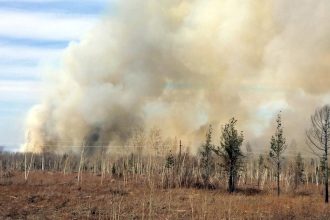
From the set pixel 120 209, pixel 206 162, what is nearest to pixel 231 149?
pixel 206 162

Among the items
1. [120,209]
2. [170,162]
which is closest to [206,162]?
[170,162]

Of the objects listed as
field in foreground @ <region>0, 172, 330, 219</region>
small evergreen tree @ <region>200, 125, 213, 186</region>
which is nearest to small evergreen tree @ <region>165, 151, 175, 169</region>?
small evergreen tree @ <region>200, 125, 213, 186</region>

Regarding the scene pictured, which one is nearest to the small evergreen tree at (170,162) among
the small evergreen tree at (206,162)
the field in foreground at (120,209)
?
the small evergreen tree at (206,162)

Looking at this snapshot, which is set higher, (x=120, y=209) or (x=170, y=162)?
(x=170, y=162)

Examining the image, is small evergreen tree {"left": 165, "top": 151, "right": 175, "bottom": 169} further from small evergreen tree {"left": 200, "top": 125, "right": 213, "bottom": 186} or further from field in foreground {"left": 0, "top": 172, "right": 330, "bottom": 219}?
field in foreground {"left": 0, "top": 172, "right": 330, "bottom": 219}

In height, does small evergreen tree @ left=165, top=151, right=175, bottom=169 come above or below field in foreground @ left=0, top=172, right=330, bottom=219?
above

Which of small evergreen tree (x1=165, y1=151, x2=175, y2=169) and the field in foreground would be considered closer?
the field in foreground

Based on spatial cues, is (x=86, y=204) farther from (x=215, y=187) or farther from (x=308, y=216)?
(x=215, y=187)

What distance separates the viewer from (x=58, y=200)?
107 ft

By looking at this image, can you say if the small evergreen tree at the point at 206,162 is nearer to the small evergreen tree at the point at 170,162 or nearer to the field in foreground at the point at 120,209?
the small evergreen tree at the point at 170,162

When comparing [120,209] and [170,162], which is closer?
[120,209]

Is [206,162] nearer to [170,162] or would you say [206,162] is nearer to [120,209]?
[170,162]

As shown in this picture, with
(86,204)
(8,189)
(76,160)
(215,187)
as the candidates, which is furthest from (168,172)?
(76,160)

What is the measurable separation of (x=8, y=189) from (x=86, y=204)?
38.0 ft
